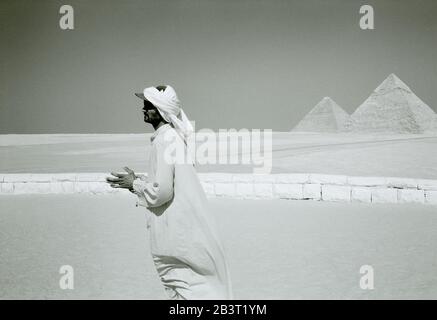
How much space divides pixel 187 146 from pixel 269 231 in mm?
4348

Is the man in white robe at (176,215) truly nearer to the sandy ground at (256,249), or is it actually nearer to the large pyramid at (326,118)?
the sandy ground at (256,249)

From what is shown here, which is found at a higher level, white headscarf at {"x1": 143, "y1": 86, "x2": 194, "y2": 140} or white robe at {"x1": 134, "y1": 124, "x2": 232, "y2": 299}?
white headscarf at {"x1": 143, "y1": 86, "x2": 194, "y2": 140}

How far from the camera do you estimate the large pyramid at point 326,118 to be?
52.9m

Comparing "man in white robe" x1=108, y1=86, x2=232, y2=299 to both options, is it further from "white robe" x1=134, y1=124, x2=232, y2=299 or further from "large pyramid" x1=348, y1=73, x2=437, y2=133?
"large pyramid" x1=348, y1=73, x2=437, y2=133

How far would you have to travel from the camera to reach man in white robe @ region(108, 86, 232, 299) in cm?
269

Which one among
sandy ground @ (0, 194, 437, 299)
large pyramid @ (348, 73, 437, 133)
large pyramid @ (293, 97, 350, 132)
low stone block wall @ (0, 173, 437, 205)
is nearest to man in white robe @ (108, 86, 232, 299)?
sandy ground @ (0, 194, 437, 299)

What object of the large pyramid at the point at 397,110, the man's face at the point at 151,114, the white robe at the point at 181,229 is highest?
the large pyramid at the point at 397,110

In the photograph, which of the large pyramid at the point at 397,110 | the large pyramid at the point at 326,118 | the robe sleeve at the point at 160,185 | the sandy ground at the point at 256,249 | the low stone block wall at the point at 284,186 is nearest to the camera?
the robe sleeve at the point at 160,185

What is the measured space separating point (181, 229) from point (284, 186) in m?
7.67

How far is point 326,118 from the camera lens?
176ft

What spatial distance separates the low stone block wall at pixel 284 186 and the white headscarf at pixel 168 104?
745cm

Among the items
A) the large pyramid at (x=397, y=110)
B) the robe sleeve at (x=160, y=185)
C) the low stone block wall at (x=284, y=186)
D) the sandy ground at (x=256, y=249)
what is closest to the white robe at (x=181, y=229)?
the robe sleeve at (x=160, y=185)

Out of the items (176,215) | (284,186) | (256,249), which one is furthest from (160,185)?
(284,186)

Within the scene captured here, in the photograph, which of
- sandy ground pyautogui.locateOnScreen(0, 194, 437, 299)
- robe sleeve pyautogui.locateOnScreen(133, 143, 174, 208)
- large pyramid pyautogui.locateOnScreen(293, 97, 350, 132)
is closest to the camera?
robe sleeve pyautogui.locateOnScreen(133, 143, 174, 208)
